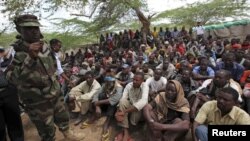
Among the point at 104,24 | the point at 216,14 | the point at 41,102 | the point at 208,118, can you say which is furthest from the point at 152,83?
the point at 216,14

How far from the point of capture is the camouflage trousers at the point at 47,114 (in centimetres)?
422

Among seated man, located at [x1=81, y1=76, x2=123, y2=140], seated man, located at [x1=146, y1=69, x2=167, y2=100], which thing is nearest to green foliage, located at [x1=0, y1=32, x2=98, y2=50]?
seated man, located at [x1=81, y1=76, x2=123, y2=140]

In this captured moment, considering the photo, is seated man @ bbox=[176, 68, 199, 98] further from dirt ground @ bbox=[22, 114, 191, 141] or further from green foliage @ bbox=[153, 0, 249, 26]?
green foliage @ bbox=[153, 0, 249, 26]

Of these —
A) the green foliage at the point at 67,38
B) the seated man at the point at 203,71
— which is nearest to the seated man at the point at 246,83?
the seated man at the point at 203,71

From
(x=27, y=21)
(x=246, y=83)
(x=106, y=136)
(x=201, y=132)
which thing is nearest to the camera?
(x=27, y=21)

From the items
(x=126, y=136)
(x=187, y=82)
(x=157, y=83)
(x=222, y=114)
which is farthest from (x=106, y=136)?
(x=222, y=114)

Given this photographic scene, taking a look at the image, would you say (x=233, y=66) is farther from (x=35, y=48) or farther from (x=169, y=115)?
(x=35, y=48)

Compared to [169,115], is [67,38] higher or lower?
higher

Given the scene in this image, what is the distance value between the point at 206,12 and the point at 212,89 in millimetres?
20493

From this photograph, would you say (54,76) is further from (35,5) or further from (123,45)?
(123,45)

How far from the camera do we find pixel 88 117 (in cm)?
635

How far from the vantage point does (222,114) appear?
13.3 ft

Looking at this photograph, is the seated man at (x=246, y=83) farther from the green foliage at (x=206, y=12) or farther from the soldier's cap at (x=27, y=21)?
the green foliage at (x=206, y=12)

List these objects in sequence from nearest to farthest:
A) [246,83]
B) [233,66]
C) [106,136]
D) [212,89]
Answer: [212,89]
[246,83]
[106,136]
[233,66]
